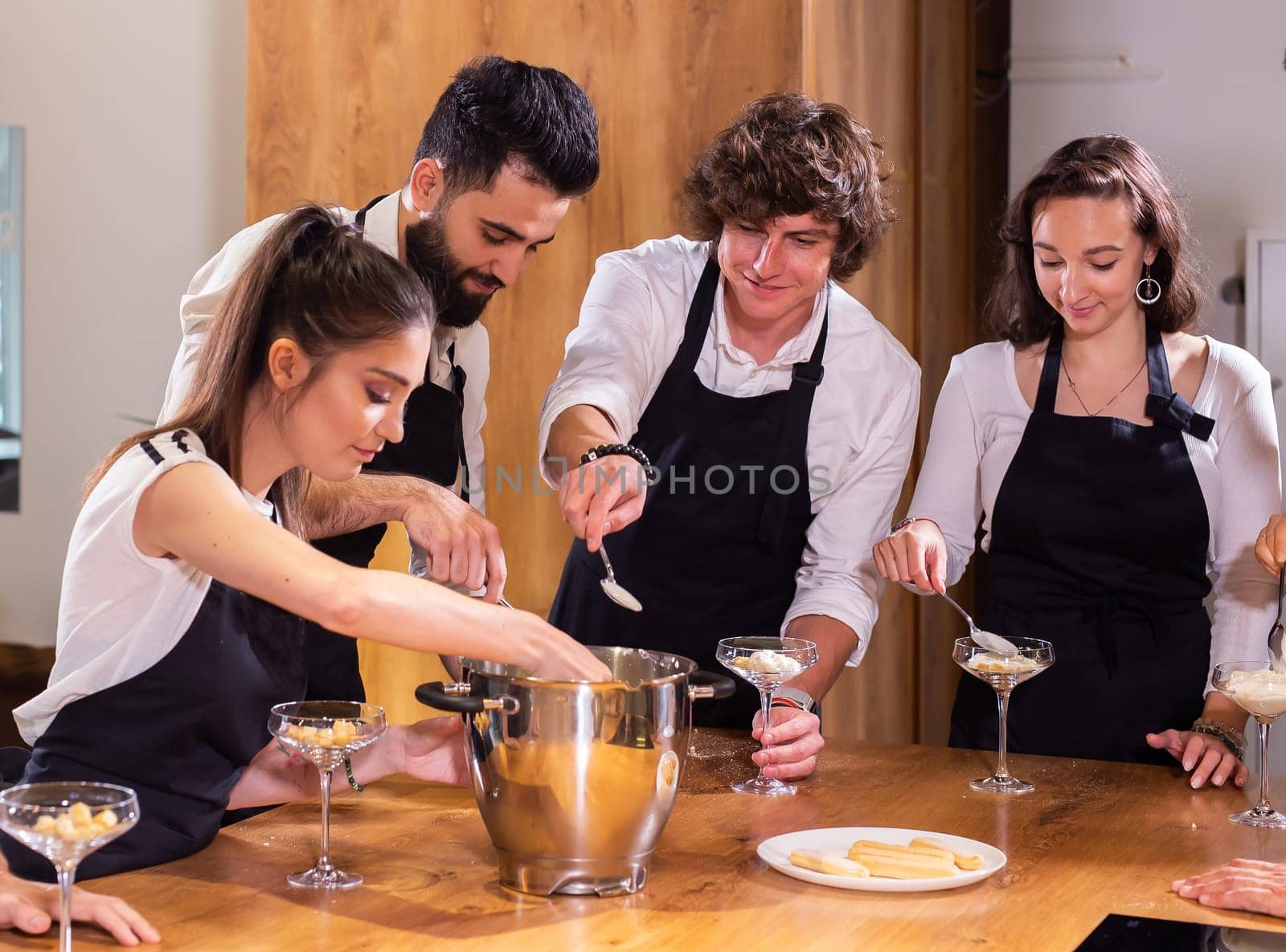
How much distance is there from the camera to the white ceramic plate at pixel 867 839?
1.45m

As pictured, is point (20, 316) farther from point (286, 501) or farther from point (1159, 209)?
point (1159, 209)

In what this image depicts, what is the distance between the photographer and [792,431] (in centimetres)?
242

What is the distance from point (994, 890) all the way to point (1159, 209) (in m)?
1.35

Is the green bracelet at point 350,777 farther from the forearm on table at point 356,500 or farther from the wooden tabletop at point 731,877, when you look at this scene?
the forearm on table at point 356,500

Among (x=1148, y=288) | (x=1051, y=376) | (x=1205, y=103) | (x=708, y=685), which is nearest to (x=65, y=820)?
(x=708, y=685)

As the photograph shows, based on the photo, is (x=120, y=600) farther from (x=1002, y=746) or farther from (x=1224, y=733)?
(x=1224, y=733)

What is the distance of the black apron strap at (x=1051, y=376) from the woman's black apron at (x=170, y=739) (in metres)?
1.41

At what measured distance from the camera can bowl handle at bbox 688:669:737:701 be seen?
59.9 inches

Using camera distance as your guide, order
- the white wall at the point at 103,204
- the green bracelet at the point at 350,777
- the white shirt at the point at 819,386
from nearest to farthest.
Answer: the green bracelet at the point at 350,777
the white shirt at the point at 819,386
the white wall at the point at 103,204

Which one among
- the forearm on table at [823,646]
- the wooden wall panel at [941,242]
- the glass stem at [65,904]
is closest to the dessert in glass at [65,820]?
the glass stem at [65,904]

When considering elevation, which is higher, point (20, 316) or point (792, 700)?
point (20, 316)

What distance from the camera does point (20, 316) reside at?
155 inches

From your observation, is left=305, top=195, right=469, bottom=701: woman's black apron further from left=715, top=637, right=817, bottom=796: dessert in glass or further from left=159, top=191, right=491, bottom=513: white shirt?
left=715, top=637, right=817, bottom=796: dessert in glass

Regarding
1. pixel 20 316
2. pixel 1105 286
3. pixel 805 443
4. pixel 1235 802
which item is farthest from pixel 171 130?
pixel 1235 802
